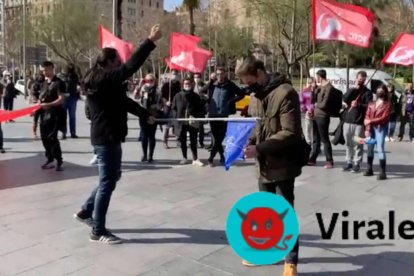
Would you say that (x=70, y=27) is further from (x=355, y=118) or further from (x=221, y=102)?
(x=355, y=118)

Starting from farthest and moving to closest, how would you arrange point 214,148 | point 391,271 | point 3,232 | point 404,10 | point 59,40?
point 59,40, point 404,10, point 214,148, point 3,232, point 391,271

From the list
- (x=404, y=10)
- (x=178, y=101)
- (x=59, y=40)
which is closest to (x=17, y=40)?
(x=59, y=40)

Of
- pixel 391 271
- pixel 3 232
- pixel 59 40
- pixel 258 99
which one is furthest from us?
pixel 59 40

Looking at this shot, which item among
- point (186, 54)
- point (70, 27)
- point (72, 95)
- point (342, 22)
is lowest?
point (72, 95)

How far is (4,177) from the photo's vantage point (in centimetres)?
835

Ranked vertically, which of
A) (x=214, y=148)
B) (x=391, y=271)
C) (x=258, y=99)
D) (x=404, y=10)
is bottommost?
(x=391, y=271)

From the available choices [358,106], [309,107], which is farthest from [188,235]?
[309,107]

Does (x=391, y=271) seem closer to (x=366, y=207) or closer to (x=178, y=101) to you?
(x=366, y=207)

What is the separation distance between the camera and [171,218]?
605cm

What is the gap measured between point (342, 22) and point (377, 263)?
→ 529 cm

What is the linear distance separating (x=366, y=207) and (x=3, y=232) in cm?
426

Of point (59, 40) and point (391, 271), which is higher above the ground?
point (59, 40)

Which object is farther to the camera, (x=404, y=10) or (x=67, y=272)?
(x=404, y=10)

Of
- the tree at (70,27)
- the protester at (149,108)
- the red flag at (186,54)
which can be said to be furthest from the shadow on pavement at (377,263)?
the tree at (70,27)
